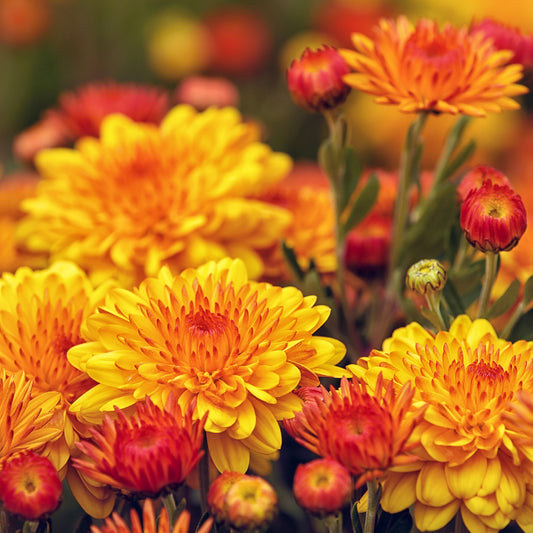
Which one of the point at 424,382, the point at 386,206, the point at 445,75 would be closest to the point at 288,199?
the point at 386,206

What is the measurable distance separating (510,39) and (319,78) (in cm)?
17

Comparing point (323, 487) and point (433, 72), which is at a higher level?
point (433, 72)

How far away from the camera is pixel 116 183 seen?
2.57 ft

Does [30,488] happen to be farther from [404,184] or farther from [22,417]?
[404,184]

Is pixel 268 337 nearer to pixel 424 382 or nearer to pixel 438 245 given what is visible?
pixel 424 382

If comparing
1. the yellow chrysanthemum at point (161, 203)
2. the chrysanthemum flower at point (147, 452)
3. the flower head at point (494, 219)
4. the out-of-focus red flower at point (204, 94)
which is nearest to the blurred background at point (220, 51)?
the out-of-focus red flower at point (204, 94)

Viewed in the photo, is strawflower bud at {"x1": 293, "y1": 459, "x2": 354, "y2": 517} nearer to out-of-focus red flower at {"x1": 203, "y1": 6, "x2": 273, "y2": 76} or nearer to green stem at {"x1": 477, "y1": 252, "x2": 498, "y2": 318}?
green stem at {"x1": 477, "y1": 252, "x2": 498, "y2": 318}

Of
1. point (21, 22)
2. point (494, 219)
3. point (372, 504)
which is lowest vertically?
point (21, 22)

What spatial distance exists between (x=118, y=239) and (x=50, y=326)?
0.15 metres

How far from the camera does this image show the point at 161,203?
769mm

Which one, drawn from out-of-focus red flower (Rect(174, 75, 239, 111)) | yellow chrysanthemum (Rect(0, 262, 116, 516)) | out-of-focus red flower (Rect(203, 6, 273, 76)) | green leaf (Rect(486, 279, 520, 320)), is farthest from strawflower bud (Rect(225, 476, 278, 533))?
out-of-focus red flower (Rect(203, 6, 273, 76))

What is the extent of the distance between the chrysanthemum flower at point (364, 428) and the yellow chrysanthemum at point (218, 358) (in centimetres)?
5

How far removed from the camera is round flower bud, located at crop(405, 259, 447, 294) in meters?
0.58

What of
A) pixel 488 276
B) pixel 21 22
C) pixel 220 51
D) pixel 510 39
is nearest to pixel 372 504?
pixel 488 276
